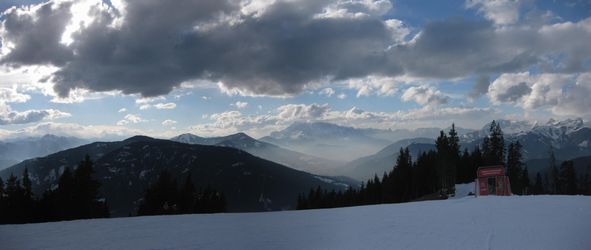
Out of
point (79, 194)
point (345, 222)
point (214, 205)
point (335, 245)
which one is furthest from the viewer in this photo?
point (214, 205)

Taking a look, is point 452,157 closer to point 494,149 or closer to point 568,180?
point 494,149

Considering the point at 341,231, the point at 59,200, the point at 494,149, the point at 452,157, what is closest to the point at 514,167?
the point at 494,149

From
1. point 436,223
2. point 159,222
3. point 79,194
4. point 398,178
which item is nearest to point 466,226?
point 436,223

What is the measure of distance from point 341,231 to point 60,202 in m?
51.5

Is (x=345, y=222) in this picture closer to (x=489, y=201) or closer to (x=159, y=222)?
(x=159, y=222)

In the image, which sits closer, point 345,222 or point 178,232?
point 178,232

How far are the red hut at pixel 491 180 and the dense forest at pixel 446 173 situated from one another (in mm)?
36613

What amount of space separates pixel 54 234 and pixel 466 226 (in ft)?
55.3

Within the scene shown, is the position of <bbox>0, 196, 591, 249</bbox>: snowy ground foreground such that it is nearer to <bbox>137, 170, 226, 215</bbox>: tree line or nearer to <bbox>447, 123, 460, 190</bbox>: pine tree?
<bbox>137, 170, 226, 215</bbox>: tree line

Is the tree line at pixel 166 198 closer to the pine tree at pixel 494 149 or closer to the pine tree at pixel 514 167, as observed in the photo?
the pine tree at pixel 494 149

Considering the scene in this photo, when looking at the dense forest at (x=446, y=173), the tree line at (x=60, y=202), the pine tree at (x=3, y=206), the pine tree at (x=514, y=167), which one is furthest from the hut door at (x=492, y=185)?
the pine tree at (x=3, y=206)

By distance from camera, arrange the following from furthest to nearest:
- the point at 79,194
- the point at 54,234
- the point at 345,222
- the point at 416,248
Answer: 1. the point at 79,194
2. the point at 345,222
3. the point at 54,234
4. the point at 416,248

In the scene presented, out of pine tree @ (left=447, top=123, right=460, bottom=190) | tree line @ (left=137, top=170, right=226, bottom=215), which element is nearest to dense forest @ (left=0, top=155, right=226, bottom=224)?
tree line @ (left=137, top=170, right=226, bottom=215)

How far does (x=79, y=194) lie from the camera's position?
194 feet
